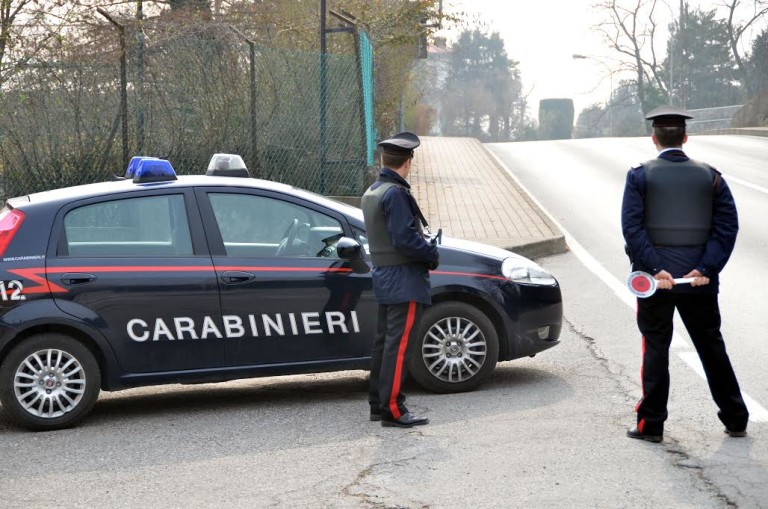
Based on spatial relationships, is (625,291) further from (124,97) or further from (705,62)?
(705,62)

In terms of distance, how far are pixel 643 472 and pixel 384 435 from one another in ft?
4.91

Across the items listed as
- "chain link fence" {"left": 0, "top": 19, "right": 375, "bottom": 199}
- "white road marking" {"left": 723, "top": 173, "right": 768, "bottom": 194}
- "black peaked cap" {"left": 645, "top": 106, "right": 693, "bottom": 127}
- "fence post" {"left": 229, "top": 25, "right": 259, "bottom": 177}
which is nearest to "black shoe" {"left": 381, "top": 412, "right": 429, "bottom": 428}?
"black peaked cap" {"left": 645, "top": 106, "right": 693, "bottom": 127}

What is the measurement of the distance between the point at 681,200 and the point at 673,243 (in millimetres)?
219

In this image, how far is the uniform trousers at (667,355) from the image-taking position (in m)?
5.66

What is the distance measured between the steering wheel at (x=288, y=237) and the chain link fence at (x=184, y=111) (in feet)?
23.1

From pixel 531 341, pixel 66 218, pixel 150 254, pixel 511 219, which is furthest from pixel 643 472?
pixel 511 219

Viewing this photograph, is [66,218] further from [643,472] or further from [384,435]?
[643,472]

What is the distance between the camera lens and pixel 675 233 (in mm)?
5648

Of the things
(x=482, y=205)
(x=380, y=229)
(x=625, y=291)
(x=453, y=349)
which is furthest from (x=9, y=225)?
(x=482, y=205)

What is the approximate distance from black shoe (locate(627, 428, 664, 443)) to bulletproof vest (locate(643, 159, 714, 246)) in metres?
0.97

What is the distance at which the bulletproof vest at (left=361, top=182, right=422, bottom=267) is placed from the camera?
6246mm

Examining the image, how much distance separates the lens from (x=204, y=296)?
6.64 meters

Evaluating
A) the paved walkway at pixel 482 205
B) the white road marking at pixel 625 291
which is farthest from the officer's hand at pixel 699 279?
the paved walkway at pixel 482 205

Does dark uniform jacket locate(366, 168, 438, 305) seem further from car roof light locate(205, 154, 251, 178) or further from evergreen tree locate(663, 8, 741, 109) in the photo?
evergreen tree locate(663, 8, 741, 109)
